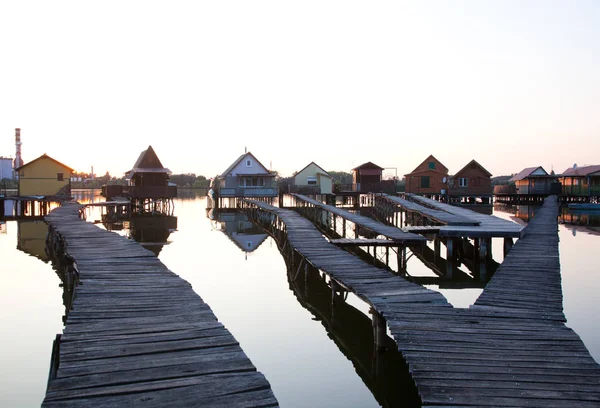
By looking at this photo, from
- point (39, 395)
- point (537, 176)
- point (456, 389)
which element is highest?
point (537, 176)

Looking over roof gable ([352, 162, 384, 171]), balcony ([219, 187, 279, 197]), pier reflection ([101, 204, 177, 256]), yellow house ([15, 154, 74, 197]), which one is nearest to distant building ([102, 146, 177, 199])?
pier reflection ([101, 204, 177, 256])

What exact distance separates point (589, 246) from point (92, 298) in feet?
93.5

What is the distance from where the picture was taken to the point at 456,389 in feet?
22.5

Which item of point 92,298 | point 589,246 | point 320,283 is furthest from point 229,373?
point 589,246

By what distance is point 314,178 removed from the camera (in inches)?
2714

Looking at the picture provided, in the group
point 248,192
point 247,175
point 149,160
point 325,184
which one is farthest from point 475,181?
point 149,160

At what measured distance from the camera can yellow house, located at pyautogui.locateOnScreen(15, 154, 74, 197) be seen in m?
51.3

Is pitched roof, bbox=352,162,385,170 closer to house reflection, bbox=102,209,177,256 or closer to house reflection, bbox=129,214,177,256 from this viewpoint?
house reflection, bbox=102,209,177,256

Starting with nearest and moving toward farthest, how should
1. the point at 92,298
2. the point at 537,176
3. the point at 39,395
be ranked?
the point at 39,395
the point at 92,298
the point at 537,176

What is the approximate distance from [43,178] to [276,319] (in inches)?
1720

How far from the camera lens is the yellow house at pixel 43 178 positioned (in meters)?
51.3

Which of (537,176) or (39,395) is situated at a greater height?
(537,176)

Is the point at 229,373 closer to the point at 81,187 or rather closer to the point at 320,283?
the point at 320,283

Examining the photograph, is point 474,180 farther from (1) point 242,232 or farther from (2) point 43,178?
(2) point 43,178
